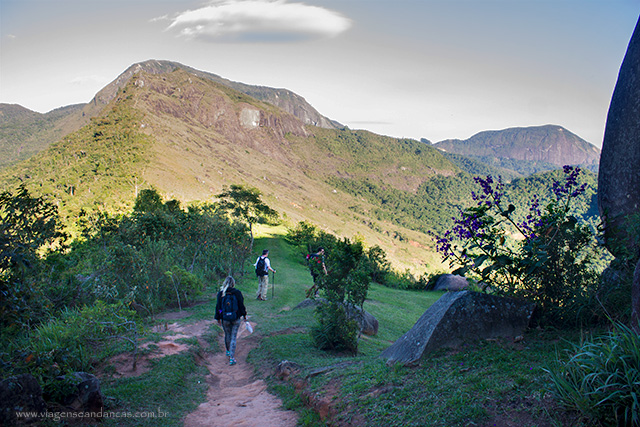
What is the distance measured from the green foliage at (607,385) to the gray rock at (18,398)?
4.93m

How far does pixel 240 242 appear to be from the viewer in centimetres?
1812

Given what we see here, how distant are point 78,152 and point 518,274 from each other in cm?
7069

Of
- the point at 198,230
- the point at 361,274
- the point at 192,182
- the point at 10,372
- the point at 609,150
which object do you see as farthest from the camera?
the point at 192,182

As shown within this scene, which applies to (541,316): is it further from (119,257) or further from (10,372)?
(119,257)

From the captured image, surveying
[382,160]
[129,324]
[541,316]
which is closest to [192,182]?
[129,324]

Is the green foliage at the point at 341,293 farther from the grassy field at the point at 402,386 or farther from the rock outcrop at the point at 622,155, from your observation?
the rock outcrop at the point at 622,155

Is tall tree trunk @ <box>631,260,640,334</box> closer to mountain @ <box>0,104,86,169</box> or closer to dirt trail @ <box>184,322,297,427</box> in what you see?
dirt trail @ <box>184,322,297,427</box>

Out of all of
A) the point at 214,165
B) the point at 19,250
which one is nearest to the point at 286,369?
the point at 19,250

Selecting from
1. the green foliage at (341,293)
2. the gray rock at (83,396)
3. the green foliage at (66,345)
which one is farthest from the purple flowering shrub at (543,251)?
the green foliage at (66,345)

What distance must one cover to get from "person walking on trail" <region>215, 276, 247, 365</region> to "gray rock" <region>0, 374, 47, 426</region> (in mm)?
3887

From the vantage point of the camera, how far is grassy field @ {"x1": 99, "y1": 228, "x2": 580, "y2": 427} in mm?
3760

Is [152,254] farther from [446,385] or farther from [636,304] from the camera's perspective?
[636,304]

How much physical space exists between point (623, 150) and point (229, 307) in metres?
7.51

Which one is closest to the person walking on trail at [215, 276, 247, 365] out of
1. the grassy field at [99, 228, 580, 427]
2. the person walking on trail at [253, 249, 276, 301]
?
the grassy field at [99, 228, 580, 427]
